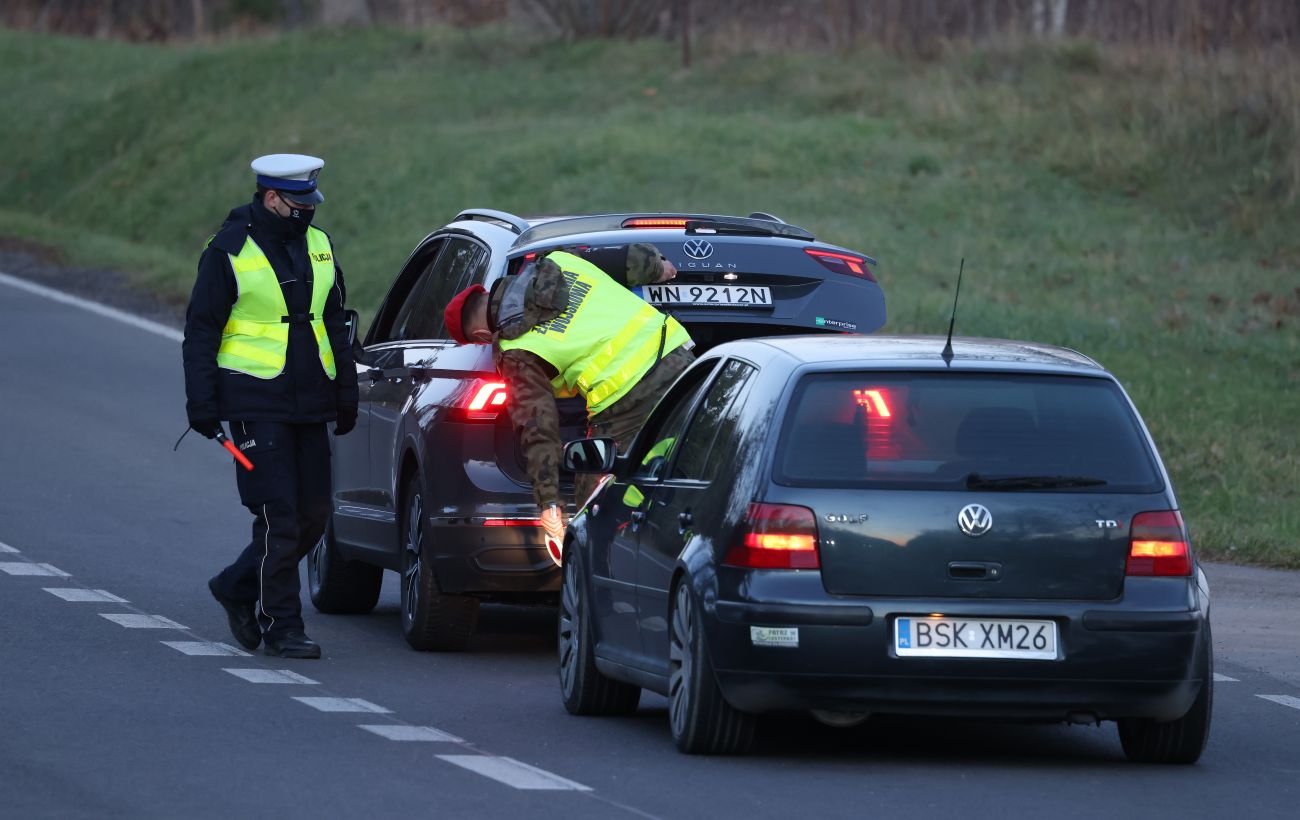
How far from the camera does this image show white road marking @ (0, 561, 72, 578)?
13.2 metres

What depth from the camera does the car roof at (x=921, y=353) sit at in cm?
853

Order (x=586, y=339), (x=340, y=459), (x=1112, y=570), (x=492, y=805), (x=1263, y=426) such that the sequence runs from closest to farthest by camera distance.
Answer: (x=492, y=805) → (x=1112, y=570) → (x=586, y=339) → (x=340, y=459) → (x=1263, y=426)

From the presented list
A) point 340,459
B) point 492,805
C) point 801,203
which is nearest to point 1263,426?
point 340,459

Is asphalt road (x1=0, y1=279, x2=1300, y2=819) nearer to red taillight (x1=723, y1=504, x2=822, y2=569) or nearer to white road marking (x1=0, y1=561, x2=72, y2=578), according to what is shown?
white road marking (x1=0, y1=561, x2=72, y2=578)

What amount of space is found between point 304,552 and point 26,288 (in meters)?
19.0

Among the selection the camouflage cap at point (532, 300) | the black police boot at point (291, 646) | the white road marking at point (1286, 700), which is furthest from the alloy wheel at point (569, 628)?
the white road marking at point (1286, 700)

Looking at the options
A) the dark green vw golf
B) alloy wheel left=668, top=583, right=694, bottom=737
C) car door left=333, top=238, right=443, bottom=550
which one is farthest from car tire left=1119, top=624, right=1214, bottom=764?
car door left=333, top=238, right=443, bottom=550

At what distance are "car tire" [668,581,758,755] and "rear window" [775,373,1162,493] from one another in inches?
24.8

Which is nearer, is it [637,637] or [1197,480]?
[637,637]

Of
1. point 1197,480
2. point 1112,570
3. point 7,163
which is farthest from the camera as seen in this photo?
point 7,163

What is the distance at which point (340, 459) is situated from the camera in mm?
13031

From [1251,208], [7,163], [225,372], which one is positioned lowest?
[7,163]

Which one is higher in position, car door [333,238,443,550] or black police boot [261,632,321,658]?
car door [333,238,443,550]

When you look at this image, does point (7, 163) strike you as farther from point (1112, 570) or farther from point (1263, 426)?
point (1112, 570)
